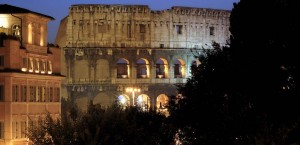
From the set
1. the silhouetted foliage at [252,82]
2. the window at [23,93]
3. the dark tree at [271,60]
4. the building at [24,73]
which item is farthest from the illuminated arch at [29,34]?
the dark tree at [271,60]

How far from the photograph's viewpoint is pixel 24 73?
48.8 m

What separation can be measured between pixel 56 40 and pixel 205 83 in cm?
6444

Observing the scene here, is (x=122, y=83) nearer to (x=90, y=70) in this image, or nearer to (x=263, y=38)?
(x=90, y=70)

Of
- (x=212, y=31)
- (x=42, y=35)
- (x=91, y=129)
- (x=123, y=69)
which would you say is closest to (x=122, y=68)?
(x=123, y=69)

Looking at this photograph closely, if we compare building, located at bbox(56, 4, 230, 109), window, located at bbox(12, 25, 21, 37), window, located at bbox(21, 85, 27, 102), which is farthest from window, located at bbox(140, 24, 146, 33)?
window, located at bbox(21, 85, 27, 102)

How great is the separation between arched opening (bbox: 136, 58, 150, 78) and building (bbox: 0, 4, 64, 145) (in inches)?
1308

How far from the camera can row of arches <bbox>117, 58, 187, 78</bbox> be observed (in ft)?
291

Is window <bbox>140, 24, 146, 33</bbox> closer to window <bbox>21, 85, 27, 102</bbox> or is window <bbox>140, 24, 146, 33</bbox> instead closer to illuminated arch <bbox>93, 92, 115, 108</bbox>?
illuminated arch <bbox>93, 92, 115, 108</bbox>

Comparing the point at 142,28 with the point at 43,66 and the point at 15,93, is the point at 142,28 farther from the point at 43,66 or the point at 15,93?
the point at 15,93

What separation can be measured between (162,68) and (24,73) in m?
42.2

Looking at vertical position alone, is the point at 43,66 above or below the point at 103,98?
above

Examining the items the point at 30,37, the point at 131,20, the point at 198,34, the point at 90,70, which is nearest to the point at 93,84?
the point at 90,70

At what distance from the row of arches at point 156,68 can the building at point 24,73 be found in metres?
32.6

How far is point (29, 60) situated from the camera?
50844 millimetres
